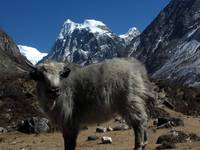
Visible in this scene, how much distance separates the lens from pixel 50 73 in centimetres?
1414

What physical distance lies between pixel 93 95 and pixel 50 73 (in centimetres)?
136

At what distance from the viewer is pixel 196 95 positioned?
47750 millimetres

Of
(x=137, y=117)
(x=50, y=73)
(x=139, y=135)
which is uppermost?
(x=50, y=73)

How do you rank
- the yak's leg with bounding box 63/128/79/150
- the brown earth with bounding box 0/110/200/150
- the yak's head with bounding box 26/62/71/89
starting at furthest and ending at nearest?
the brown earth with bounding box 0/110/200/150
the yak's leg with bounding box 63/128/79/150
the yak's head with bounding box 26/62/71/89

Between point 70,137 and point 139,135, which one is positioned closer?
point 139,135

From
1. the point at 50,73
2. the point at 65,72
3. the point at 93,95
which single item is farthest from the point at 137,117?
the point at 50,73

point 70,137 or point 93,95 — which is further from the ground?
point 93,95

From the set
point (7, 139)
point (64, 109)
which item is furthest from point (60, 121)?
point (7, 139)

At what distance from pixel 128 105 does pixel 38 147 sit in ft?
25.5

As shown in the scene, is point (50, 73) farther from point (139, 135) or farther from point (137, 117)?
point (139, 135)

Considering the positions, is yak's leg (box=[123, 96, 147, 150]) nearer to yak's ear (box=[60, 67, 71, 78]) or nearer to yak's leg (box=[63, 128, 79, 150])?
yak's leg (box=[63, 128, 79, 150])

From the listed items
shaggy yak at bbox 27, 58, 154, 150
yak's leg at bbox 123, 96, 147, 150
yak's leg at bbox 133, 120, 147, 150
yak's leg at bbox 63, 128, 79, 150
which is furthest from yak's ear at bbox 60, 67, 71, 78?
yak's leg at bbox 133, 120, 147, 150

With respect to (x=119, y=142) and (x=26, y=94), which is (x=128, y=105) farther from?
(x=26, y=94)

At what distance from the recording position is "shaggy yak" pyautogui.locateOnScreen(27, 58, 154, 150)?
14.1 m
